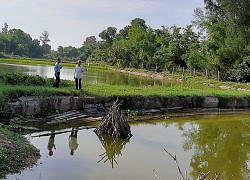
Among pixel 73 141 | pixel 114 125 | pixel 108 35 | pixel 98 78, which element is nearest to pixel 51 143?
pixel 73 141

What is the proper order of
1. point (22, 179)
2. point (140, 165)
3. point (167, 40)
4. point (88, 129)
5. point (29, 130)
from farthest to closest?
point (167, 40) → point (88, 129) → point (29, 130) → point (140, 165) → point (22, 179)

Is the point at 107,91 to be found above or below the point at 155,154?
above

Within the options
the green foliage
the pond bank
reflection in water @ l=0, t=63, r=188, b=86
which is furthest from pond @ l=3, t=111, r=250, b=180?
the green foliage

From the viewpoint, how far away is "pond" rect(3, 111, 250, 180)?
8.33 meters

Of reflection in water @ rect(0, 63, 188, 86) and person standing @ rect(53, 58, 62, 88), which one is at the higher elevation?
person standing @ rect(53, 58, 62, 88)

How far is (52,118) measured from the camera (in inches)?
540

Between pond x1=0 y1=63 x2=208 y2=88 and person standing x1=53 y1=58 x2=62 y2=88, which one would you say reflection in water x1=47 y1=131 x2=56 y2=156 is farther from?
pond x1=0 y1=63 x2=208 y2=88

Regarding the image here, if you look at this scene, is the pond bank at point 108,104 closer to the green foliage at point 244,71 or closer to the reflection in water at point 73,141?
the reflection in water at point 73,141

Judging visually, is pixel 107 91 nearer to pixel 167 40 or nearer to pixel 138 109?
pixel 138 109

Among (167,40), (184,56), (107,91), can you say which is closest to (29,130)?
(107,91)

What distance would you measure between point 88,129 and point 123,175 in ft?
16.0

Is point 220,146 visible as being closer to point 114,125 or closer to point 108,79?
point 114,125

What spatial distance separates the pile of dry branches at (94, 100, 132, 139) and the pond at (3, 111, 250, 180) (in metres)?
0.29

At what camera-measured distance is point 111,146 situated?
428 inches
